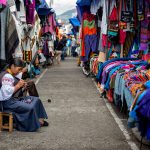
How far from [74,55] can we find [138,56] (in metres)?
27.0

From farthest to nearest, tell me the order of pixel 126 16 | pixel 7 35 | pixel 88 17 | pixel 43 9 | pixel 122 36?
1. pixel 43 9
2. pixel 88 17
3. pixel 122 36
4. pixel 126 16
5. pixel 7 35

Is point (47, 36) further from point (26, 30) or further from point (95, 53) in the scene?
point (26, 30)

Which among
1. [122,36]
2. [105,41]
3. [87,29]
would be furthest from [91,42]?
[122,36]

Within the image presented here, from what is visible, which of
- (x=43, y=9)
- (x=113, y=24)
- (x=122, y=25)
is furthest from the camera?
(x=43, y=9)

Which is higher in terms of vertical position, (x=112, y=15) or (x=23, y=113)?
(x=112, y=15)

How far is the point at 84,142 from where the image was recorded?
627 centimetres

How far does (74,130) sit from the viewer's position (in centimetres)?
706

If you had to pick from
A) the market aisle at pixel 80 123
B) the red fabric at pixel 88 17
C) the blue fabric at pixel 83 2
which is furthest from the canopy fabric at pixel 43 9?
the market aisle at pixel 80 123

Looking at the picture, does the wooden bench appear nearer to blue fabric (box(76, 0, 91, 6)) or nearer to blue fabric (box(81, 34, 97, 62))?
blue fabric (box(76, 0, 91, 6))

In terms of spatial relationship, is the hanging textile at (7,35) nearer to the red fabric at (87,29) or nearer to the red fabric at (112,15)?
the red fabric at (112,15)

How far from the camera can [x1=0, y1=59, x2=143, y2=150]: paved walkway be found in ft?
20.1

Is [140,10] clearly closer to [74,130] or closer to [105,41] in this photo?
[105,41]

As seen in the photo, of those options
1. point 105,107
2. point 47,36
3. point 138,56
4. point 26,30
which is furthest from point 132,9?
point 47,36

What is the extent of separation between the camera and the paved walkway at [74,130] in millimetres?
6113
